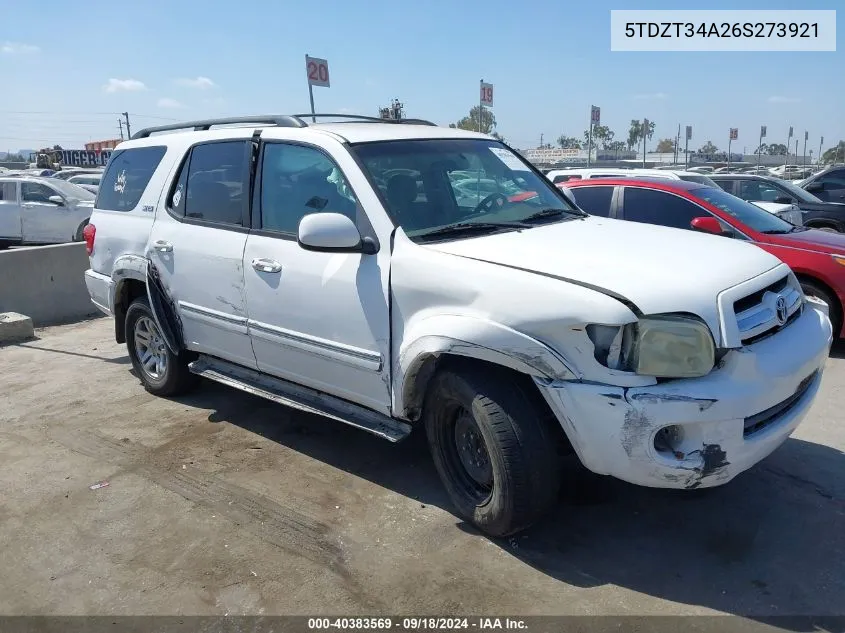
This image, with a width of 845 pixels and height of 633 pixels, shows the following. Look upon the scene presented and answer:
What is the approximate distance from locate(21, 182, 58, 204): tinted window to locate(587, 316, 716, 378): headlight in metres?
15.1

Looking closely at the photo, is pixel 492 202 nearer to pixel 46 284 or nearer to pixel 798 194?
pixel 46 284

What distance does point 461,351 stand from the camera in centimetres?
320

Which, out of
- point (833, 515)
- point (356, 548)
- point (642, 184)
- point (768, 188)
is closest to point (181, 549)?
point (356, 548)

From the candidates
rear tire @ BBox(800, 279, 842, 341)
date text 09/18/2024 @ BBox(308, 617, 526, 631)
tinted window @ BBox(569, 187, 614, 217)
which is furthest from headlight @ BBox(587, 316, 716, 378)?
tinted window @ BBox(569, 187, 614, 217)

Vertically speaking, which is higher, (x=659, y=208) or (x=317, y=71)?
(x=317, y=71)

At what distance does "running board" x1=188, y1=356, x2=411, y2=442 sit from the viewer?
12.4 ft

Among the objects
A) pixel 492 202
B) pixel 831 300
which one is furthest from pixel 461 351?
pixel 831 300

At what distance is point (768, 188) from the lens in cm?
1188

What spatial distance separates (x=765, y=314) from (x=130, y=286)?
14.9ft

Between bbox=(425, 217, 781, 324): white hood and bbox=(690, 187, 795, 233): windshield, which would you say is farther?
bbox=(690, 187, 795, 233): windshield

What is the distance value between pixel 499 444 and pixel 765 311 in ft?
4.46

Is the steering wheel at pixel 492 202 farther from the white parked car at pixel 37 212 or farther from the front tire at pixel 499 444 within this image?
the white parked car at pixel 37 212

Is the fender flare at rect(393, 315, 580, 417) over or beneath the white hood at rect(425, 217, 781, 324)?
beneath

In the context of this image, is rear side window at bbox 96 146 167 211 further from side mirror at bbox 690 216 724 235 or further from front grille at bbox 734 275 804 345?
side mirror at bbox 690 216 724 235
